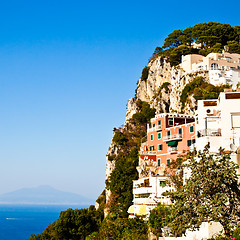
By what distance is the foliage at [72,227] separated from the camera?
62.8m

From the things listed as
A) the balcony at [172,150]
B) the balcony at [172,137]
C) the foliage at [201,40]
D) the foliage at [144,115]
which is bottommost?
the balcony at [172,150]

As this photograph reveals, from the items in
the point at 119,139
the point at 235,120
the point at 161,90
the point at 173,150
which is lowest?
the point at 235,120

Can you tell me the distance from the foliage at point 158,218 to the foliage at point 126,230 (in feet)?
5.37

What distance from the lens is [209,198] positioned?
25.4m

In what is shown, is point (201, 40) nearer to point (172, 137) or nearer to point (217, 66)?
point (217, 66)

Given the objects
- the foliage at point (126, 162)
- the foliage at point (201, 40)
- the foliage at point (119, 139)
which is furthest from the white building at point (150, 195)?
the foliage at point (201, 40)

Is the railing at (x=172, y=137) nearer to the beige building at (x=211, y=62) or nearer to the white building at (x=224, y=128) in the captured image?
the white building at (x=224, y=128)

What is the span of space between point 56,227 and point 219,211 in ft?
142

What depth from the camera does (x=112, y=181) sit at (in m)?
66.6

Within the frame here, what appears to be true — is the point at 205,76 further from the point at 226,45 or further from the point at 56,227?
the point at 56,227

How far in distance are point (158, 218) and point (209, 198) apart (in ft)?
62.3

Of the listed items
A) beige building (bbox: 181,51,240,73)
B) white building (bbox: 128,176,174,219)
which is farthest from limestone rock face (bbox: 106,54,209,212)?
white building (bbox: 128,176,174,219)

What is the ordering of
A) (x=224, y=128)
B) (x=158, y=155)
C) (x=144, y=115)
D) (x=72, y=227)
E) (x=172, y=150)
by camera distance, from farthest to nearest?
(x=144, y=115) < (x=72, y=227) < (x=158, y=155) < (x=172, y=150) < (x=224, y=128)

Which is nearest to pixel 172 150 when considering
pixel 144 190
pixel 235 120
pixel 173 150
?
pixel 173 150
